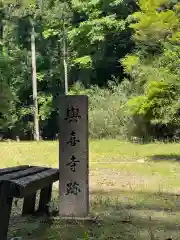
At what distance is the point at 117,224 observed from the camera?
4.75m

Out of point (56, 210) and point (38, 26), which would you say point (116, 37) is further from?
point (56, 210)

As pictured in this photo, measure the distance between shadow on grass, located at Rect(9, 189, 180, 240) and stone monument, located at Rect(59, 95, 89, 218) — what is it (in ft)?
0.80

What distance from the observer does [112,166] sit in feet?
38.2

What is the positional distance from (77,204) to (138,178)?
4389mm

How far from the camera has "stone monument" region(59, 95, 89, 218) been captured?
4977 mm

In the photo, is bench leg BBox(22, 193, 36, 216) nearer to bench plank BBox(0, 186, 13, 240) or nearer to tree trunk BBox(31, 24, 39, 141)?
bench plank BBox(0, 186, 13, 240)

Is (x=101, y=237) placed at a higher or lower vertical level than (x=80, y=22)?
lower

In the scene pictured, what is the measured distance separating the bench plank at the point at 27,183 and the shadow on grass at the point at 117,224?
48 cm

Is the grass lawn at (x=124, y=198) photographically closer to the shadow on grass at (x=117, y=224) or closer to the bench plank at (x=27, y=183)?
the shadow on grass at (x=117, y=224)

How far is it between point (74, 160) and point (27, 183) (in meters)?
1.41

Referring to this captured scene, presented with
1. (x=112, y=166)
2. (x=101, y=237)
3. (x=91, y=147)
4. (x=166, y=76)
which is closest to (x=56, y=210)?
(x=101, y=237)

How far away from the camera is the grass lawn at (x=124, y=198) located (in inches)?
173

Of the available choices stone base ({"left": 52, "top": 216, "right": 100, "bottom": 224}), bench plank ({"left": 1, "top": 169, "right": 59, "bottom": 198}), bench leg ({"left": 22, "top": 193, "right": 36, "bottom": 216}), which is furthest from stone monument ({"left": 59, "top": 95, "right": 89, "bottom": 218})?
bench leg ({"left": 22, "top": 193, "right": 36, "bottom": 216})

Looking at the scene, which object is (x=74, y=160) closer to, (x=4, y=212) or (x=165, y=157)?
(x=4, y=212)
